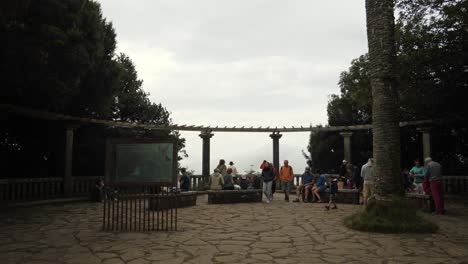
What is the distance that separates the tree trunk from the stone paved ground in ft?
4.84

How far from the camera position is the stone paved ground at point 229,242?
6.06m

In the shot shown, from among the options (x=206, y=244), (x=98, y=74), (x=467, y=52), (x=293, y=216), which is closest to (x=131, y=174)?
(x=206, y=244)

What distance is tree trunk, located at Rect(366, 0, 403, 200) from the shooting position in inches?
350

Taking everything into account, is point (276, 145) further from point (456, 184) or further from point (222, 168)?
point (456, 184)

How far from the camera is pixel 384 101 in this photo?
9156 millimetres

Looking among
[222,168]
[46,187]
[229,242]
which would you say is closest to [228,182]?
[222,168]

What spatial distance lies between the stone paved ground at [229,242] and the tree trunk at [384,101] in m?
1.48

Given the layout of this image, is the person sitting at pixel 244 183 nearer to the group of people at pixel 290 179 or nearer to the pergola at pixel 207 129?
the pergola at pixel 207 129

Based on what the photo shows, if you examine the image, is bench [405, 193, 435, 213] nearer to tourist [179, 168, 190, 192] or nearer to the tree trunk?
the tree trunk

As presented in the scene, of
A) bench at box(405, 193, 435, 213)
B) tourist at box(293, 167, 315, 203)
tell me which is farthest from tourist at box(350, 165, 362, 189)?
bench at box(405, 193, 435, 213)

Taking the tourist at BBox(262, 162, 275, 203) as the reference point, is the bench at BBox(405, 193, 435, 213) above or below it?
below

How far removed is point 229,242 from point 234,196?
8.05 m

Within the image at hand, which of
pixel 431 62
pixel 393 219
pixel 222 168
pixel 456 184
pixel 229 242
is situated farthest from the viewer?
pixel 456 184

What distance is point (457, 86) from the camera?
14539 millimetres
